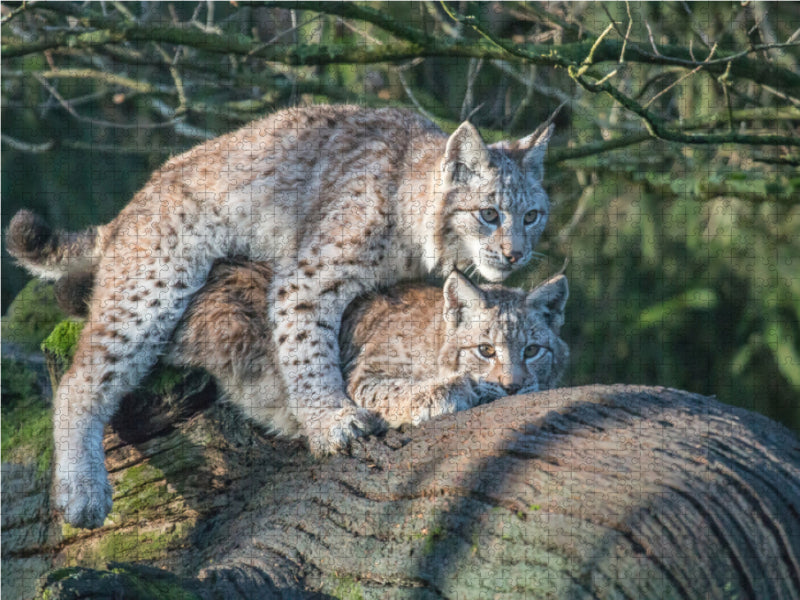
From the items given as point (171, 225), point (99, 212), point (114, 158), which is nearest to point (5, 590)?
point (171, 225)

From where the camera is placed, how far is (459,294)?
4.89 metres

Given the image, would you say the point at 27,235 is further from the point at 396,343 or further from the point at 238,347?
the point at 396,343

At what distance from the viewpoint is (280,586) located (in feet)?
11.0

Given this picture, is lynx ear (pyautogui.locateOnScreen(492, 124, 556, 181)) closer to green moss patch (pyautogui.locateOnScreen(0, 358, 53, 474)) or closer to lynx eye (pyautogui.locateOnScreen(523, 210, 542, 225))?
lynx eye (pyautogui.locateOnScreen(523, 210, 542, 225))

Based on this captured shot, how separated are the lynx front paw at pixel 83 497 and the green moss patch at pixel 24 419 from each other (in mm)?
453

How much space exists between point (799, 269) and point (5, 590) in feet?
19.1

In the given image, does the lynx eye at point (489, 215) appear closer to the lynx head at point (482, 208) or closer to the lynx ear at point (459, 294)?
the lynx head at point (482, 208)

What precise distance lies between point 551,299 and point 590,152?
1.16 m

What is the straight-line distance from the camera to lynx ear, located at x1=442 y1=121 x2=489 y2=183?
16.9 ft

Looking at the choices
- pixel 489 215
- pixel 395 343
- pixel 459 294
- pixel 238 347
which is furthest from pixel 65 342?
pixel 489 215

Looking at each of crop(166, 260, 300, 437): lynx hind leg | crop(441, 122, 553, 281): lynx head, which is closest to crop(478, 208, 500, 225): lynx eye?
crop(441, 122, 553, 281): lynx head

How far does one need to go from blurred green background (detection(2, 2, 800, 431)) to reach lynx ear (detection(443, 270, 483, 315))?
4.88 ft

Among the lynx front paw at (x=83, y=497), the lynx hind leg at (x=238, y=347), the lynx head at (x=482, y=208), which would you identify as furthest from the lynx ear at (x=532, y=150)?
the lynx front paw at (x=83, y=497)

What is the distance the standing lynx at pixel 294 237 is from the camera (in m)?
4.83
